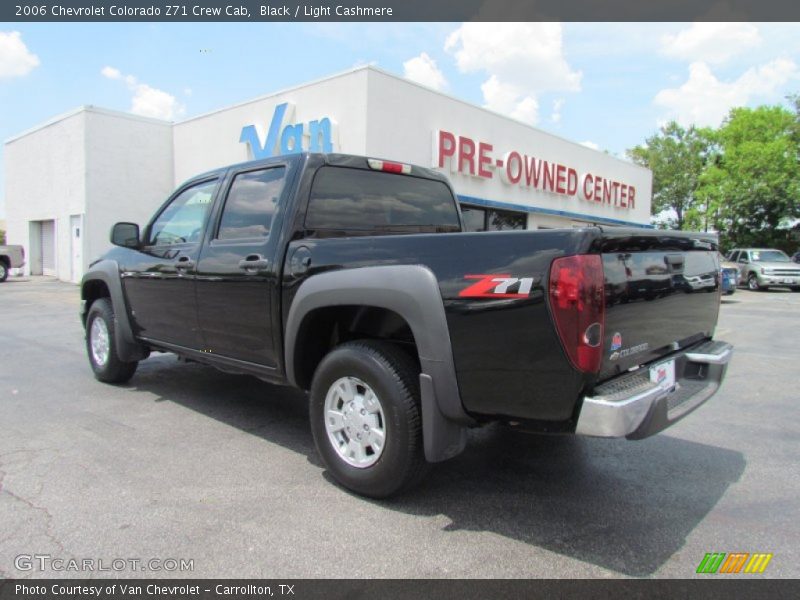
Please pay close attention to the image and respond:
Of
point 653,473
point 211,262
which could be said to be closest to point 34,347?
point 211,262

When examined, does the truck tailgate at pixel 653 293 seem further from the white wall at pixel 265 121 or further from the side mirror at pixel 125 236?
the white wall at pixel 265 121

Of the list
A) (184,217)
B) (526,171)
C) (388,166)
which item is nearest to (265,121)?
(526,171)

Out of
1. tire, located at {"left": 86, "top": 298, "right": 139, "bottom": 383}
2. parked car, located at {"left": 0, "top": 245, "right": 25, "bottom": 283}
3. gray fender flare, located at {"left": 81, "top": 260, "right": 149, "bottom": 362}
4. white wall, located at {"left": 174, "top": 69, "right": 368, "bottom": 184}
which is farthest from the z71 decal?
parked car, located at {"left": 0, "top": 245, "right": 25, "bottom": 283}

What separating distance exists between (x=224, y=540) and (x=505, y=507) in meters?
1.51

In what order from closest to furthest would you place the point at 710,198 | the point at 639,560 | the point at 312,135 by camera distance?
the point at 639,560 < the point at 312,135 < the point at 710,198

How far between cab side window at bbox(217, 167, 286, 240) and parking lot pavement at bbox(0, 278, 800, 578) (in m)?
1.53

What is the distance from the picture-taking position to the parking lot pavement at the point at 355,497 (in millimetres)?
2725

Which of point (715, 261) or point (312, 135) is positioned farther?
point (312, 135)

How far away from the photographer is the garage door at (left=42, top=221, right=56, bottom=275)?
73.8ft

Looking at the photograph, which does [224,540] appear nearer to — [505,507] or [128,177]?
[505,507]

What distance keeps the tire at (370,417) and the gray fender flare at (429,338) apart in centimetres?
15

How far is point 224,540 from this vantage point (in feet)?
9.32

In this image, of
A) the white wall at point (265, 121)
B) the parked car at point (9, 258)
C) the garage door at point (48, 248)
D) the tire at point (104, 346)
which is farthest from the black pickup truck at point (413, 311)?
the garage door at point (48, 248)
